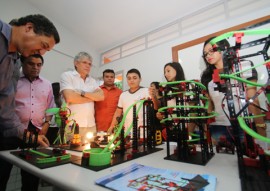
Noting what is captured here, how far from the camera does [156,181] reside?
1.59ft

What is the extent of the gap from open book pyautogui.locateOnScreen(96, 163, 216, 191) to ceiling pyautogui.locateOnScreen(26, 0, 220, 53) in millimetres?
3175

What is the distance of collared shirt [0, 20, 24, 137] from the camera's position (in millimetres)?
960

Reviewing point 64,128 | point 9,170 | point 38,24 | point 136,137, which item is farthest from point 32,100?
point 136,137

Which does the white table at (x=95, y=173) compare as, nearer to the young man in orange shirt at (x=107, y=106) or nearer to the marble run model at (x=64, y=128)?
the marble run model at (x=64, y=128)

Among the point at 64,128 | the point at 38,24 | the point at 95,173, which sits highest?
the point at 38,24

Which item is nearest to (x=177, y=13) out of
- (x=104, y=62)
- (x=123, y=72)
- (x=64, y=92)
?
(x=123, y=72)

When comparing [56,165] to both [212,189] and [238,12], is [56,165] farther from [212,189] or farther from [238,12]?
[238,12]

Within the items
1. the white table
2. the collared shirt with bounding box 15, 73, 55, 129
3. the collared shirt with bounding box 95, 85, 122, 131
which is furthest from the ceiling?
the white table

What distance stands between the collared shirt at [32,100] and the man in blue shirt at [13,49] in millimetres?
191

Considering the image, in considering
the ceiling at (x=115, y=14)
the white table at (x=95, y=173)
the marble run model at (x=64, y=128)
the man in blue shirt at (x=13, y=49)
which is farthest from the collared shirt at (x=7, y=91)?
the ceiling at (x=115, y=14)

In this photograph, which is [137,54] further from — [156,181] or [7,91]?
[156,181]

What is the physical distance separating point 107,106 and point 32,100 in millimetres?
1037

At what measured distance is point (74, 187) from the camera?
45 centimetres

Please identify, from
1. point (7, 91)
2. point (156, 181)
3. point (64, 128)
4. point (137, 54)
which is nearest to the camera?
point (156, 181)
